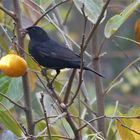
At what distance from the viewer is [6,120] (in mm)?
1997

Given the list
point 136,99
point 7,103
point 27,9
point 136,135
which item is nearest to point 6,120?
point 7,103

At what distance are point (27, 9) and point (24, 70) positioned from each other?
2.37 feet

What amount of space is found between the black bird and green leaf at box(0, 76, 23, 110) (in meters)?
0.12

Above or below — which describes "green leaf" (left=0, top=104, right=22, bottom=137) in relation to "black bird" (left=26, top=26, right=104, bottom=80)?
below

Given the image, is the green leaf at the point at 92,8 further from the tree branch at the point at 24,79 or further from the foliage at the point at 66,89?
the tree branch at the point at 24,79

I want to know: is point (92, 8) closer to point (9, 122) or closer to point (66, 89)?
point (66, 89)

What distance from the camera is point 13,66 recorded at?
171 centimetres

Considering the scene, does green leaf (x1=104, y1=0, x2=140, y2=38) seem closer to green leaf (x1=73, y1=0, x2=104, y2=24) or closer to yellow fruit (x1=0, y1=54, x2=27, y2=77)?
green leaf (x1=73, y1=0, x2=104, y2=24)

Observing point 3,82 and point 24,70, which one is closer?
point 24,70

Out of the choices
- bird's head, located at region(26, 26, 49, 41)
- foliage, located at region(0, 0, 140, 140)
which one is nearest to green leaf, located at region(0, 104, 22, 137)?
foliage, located at region(0, 0, 140, 140)

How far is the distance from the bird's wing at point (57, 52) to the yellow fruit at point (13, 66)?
0.35 m

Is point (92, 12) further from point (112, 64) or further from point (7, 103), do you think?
point (112, 64)

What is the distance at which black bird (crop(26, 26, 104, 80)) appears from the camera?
2070mm

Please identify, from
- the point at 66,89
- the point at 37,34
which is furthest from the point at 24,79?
the point at 37,34
